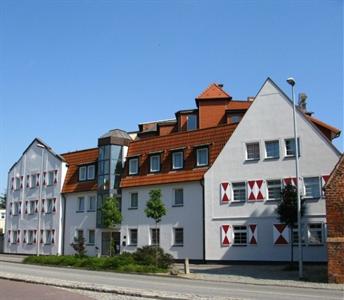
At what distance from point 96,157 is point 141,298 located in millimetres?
33822

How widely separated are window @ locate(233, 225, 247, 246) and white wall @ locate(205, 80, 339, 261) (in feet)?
1.10

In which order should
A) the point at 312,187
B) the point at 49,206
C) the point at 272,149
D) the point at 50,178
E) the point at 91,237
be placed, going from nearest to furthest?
the point at 312,187, the point at 272,149, the point at 91,237, the point at 49,206, the point at 50,178

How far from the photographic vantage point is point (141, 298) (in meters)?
15.2

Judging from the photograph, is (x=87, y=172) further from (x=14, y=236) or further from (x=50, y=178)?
(x=14, y=236)

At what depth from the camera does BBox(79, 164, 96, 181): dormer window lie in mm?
48438

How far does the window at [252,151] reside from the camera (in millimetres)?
36678

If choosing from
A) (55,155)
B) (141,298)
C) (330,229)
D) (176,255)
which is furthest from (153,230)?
(141,298)

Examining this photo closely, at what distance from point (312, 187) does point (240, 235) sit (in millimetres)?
5841

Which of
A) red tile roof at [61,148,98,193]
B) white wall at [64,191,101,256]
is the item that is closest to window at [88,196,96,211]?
white wall at [64,191,101,256]

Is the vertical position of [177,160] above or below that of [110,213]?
above

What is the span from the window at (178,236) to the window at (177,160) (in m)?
4.75

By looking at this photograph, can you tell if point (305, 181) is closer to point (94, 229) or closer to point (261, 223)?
point (261, 223)

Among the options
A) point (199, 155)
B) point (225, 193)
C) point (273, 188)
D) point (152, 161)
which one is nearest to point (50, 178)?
point (152, 161)

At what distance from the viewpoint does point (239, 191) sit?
36.9m
